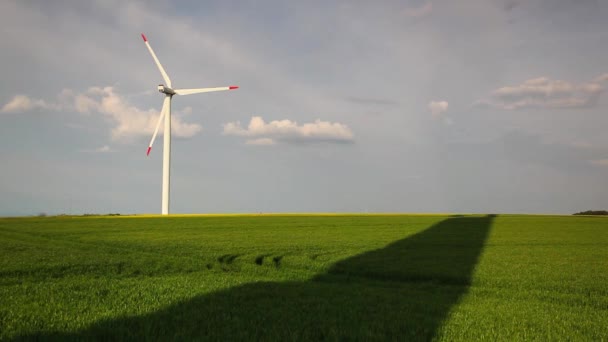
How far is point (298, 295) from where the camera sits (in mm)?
11992

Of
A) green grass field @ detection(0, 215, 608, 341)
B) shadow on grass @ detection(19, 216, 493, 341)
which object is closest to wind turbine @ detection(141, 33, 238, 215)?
→ green grass field @ detection(0, 215, 608, 341)

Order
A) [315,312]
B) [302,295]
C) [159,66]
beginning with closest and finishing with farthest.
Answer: [315,312]
[302,295]
[159,66]

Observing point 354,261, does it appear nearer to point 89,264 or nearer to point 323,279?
point 323,279

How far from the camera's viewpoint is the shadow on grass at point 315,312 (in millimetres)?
8234

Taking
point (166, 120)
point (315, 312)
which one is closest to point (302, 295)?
point (315, 312)

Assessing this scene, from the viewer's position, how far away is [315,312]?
10.0 meters

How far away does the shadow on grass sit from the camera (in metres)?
8.23

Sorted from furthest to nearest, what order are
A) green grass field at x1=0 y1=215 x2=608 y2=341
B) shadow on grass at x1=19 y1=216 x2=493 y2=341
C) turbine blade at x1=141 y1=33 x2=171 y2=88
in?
turbine blade at x1=141 y1=33 x2=171 y2=88
green grass field at x1=0 y1=215 x2=608 y2=341
shadow on grass at x1=19 y1=216 x2=493 y2=341

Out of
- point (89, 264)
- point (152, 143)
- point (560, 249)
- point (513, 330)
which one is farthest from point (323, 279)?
point (152, 143)

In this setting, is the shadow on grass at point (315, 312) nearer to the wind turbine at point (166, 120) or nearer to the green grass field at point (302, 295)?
the green grass field at point (302, 295)

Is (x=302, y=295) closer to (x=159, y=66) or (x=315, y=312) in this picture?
(x=315, y=312)

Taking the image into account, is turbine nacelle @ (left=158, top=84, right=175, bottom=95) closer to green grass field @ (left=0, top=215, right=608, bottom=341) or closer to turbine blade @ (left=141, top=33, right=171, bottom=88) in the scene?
turbine blade @ (left=141, top=33, right=171, bottom=88)

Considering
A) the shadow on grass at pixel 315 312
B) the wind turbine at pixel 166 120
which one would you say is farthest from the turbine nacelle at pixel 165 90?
the shadow on grass at pixel 315 312

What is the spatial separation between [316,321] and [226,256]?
13.0 meters
